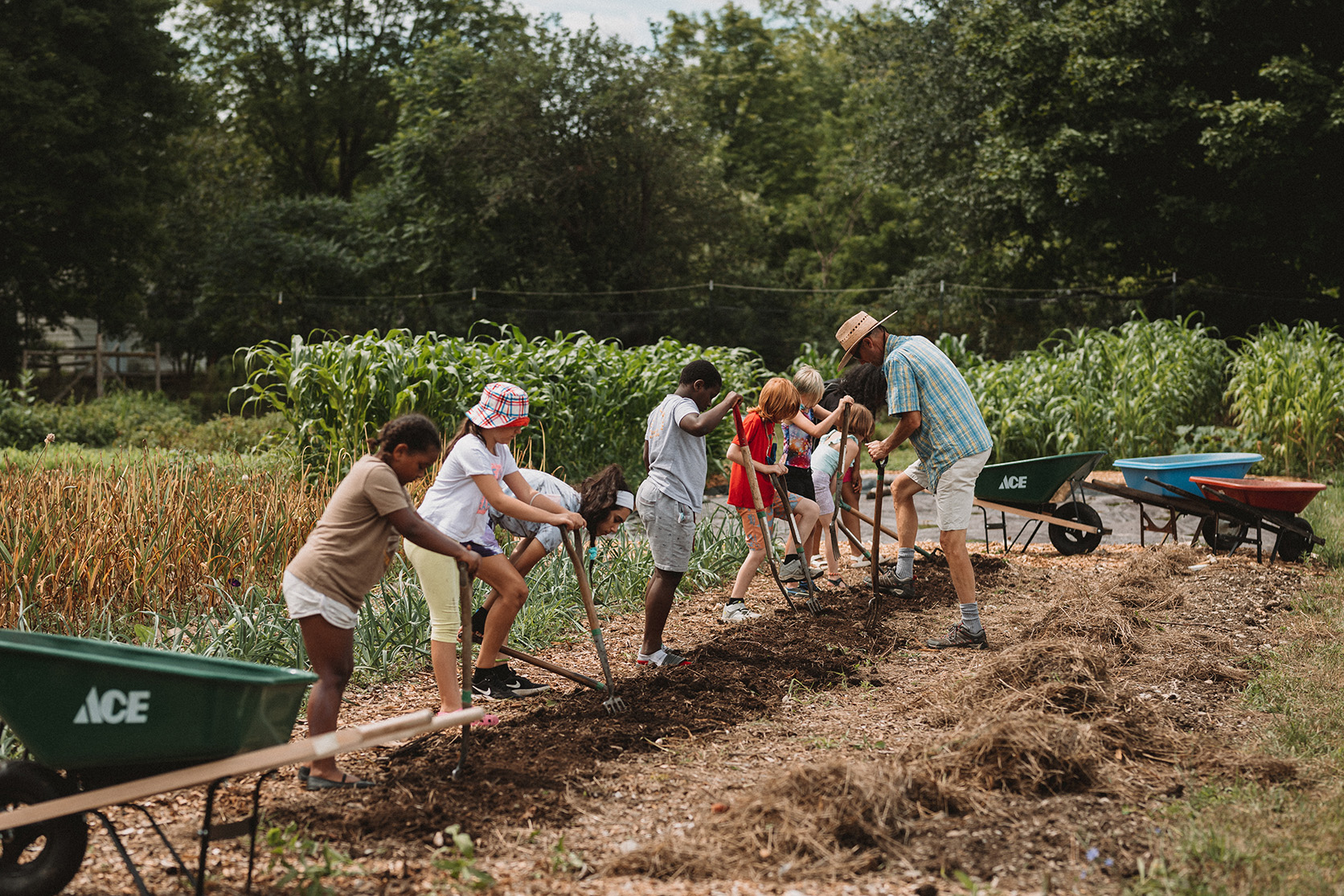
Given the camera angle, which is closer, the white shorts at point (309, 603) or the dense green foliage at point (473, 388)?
the white shorts at point (309, 603)

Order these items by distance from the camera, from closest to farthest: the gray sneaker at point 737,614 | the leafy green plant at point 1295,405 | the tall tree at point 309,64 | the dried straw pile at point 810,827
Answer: the dried straw pile at point 810,827, the gray sneaker at point 737,614, the leafy green plant at point 1295,405, the tall tree at point 309,64

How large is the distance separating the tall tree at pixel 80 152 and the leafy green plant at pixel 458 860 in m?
20.7

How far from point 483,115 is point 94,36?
787 cm

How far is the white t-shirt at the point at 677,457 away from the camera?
5.14 metres

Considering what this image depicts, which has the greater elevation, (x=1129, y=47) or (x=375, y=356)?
(x=1129, y=47)

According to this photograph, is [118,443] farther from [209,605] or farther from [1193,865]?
[1193,865]

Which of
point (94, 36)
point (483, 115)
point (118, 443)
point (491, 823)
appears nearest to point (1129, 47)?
point (483, 115)

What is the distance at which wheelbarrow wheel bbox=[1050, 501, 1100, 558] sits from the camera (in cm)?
835

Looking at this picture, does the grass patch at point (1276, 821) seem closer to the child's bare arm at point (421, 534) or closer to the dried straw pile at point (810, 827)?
the dried straw pile at point (810, 827)

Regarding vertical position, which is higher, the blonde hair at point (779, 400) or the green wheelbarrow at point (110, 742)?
the blonde hair at point (779, 400)

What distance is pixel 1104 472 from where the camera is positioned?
481 inches

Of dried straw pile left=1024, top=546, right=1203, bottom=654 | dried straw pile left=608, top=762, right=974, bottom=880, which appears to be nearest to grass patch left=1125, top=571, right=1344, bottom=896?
dried straw pile left=608, top=762, right=974, bottom=880

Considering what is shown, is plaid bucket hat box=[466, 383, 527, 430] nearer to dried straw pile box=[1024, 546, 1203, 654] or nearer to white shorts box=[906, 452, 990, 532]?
white shorts box=[906, 452, 990, 532]

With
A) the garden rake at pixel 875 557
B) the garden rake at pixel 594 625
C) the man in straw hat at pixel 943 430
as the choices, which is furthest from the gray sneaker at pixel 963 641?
the garden rake at pixel 594 625
